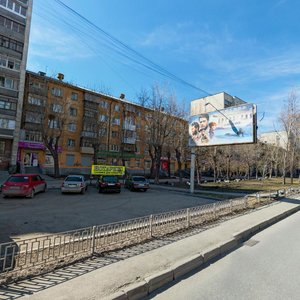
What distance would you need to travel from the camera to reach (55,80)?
126 ft

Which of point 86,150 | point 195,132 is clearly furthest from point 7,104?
point 195,132

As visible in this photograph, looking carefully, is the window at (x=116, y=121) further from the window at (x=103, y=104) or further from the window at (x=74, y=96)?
the window at (x=74, y=96)

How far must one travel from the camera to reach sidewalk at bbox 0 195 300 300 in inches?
145

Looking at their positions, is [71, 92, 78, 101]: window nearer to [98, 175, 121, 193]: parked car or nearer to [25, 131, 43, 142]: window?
[25, 131, 43, 142]: window

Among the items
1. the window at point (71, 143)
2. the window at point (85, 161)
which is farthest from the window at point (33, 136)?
the window at point (85, 161)

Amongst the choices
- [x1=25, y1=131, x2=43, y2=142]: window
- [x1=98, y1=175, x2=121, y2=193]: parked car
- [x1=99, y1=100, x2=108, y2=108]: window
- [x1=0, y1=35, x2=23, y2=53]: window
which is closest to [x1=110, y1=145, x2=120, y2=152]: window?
[x1=99, y1=100, x2=108, y2=108]: window

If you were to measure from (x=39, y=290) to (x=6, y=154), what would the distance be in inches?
1282

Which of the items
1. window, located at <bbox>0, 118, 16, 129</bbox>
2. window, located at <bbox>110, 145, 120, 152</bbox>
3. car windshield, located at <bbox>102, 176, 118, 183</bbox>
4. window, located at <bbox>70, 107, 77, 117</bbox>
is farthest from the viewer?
window, located at <bbox>110, 145, 120, 152</bbox>

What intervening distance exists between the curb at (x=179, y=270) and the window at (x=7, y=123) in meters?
31.7

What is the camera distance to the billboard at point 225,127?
18641 millimetres

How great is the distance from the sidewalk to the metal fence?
1.49 ft

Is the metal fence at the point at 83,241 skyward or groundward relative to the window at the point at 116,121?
groundward

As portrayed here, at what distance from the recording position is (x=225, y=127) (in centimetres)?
2055

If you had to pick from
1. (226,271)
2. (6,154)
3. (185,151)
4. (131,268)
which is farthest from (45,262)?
(6,154)
